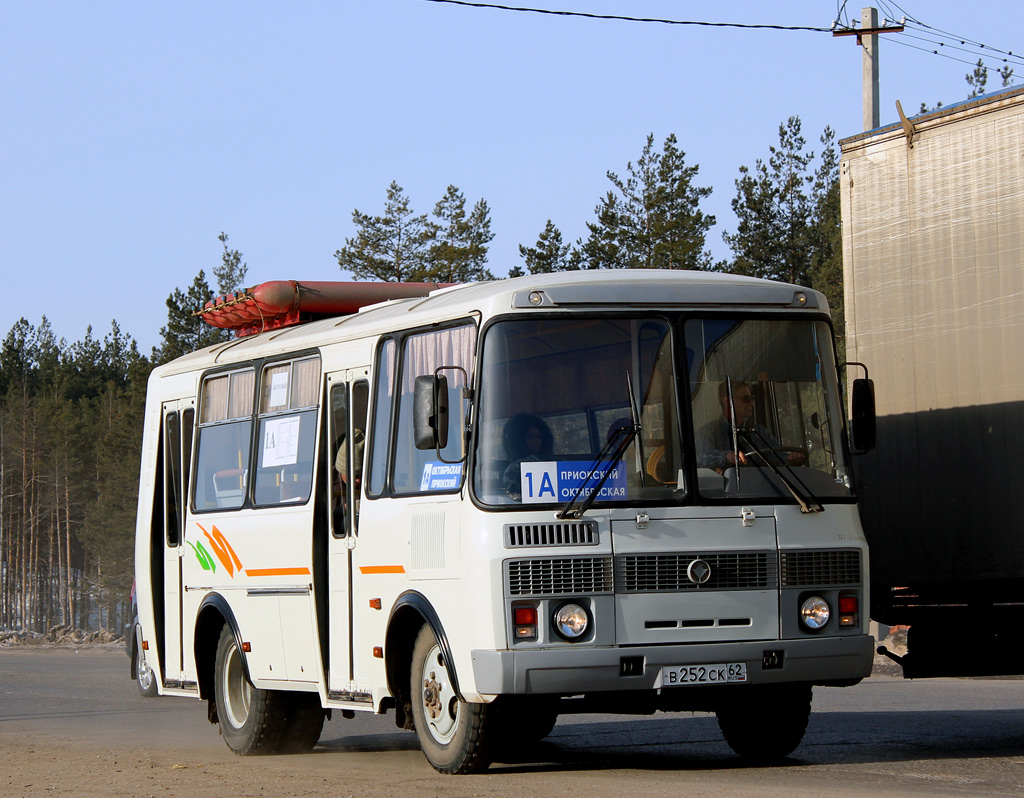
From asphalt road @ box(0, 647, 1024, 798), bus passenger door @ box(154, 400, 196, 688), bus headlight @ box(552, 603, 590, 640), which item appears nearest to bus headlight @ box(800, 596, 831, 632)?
asphalt road @ box(0, 647, 1024, 798)

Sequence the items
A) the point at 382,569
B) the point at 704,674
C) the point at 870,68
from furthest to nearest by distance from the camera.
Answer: the point at 870,68 → the point at 382,569 → the point at 704,674

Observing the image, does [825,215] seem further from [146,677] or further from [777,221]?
[146,677]

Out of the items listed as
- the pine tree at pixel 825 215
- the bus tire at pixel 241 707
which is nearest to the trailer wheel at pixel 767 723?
the bus tire at pixel 241 707

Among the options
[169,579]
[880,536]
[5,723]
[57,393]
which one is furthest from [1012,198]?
[57,393]

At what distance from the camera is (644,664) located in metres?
8.56

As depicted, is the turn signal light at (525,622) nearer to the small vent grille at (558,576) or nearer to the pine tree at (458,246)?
the small vent grille at (558,576)

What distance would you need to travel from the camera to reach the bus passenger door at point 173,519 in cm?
1286

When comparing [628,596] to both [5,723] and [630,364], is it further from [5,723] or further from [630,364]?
[5,723]

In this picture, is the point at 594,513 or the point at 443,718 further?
the point at 443,718

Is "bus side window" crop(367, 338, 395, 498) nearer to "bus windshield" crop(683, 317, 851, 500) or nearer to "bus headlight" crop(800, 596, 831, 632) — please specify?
"bus windshield" crop(683, 317, 851, 500)

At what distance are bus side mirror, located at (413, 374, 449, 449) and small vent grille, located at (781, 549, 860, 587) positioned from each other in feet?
6.79

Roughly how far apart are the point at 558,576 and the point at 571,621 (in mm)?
254

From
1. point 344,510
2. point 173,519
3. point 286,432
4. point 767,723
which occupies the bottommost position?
point 767,723

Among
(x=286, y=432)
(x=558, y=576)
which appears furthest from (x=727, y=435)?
(x=286, y=432)
